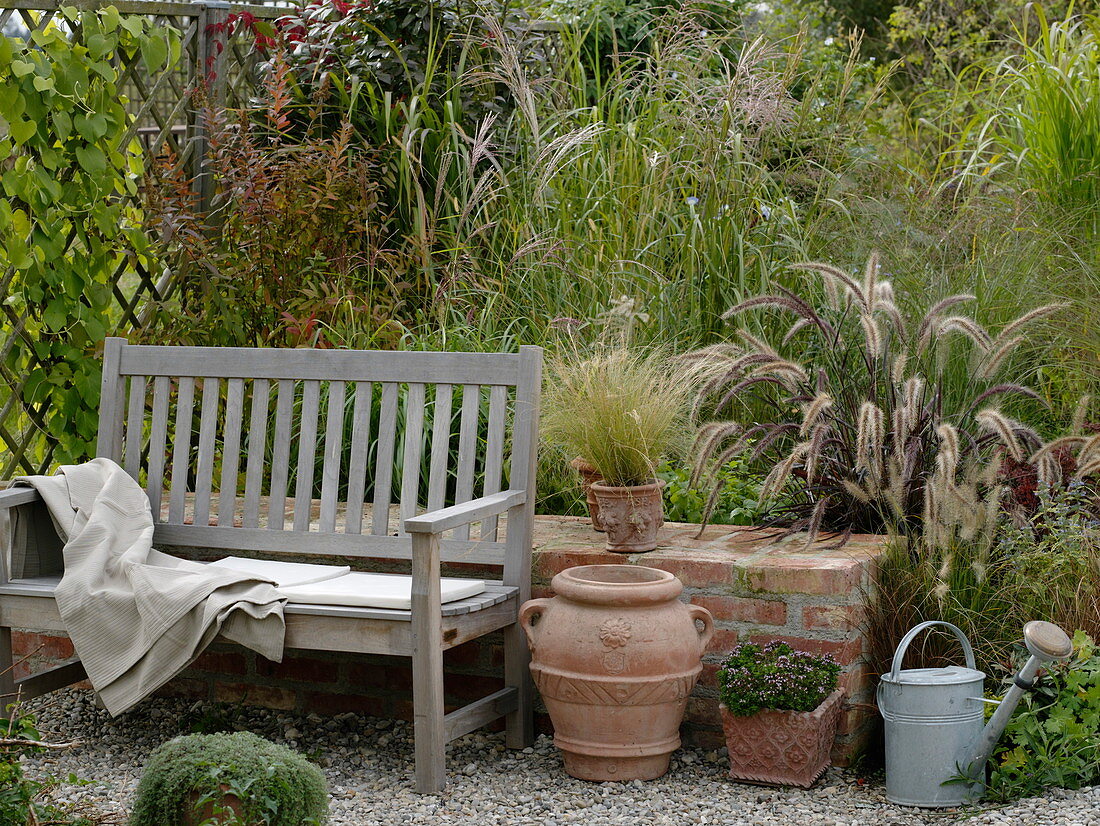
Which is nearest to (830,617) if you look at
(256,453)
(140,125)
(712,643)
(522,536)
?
(712,643)

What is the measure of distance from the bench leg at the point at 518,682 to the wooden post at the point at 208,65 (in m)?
2.61

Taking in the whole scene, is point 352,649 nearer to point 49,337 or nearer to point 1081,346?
point 49,337

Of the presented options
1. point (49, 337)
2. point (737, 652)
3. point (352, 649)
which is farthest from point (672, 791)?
point (49, 337)

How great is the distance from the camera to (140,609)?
3189 mm

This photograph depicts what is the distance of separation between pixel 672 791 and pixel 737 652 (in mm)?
379

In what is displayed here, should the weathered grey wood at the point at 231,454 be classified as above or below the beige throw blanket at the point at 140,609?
above

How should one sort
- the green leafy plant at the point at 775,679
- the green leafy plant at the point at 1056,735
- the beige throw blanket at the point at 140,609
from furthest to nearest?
the beige throw blanket at the point at 140,609, the green leafy plant at the point at 775,679, the green leafy plant at the point at 1056,735

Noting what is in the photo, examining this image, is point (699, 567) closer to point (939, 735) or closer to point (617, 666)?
point (617, 666)

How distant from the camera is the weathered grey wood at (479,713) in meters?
3.13

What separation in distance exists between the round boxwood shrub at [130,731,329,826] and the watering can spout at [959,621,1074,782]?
1.53 metres

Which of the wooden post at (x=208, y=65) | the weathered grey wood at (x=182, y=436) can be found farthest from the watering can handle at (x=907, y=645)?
the wooden post at (x=208, y=65)

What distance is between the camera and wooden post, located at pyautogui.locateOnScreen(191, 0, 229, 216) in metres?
5.12

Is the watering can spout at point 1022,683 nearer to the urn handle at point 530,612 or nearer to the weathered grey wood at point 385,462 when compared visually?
the urn handle at point 530,612

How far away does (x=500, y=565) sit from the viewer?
351cm
